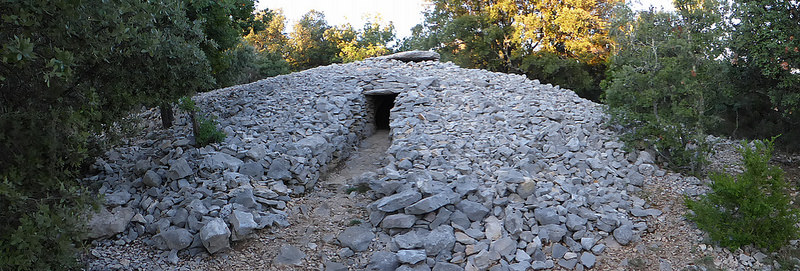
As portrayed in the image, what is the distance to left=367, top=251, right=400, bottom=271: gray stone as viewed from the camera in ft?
18.4

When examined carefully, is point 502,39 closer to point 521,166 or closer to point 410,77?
point 410,77

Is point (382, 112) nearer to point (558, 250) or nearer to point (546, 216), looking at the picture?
point (546, 216)

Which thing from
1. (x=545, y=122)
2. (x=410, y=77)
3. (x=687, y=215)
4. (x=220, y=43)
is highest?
(x=220, y=43)

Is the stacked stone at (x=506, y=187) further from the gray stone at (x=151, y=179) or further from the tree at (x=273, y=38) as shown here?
the tree at (x=273, y=38)

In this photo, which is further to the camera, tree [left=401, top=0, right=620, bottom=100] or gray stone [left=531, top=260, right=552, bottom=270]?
tree [left=401, top=0, right=620, bottom=100]

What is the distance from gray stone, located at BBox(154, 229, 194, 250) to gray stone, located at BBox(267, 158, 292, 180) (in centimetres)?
186

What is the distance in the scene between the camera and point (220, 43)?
29.0ft

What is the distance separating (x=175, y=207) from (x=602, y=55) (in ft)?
54.4

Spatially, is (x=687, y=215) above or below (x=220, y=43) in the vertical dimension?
below

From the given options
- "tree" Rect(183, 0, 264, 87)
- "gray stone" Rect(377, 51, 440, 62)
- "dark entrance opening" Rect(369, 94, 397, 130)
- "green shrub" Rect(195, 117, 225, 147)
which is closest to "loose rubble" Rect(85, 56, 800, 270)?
"green shrub" Rect(195, 117, 225, 147)

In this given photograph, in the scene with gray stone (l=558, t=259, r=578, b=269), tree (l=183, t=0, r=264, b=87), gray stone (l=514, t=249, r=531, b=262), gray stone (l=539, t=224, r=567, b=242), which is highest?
tree (l=183, t=0, r=264, b=87)

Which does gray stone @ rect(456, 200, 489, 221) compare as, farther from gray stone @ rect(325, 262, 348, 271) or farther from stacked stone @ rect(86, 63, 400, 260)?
stacked stone @ rect(86, 63, 400, 260)

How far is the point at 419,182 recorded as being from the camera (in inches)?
269

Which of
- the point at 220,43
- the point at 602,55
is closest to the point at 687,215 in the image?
the point at 220,43
